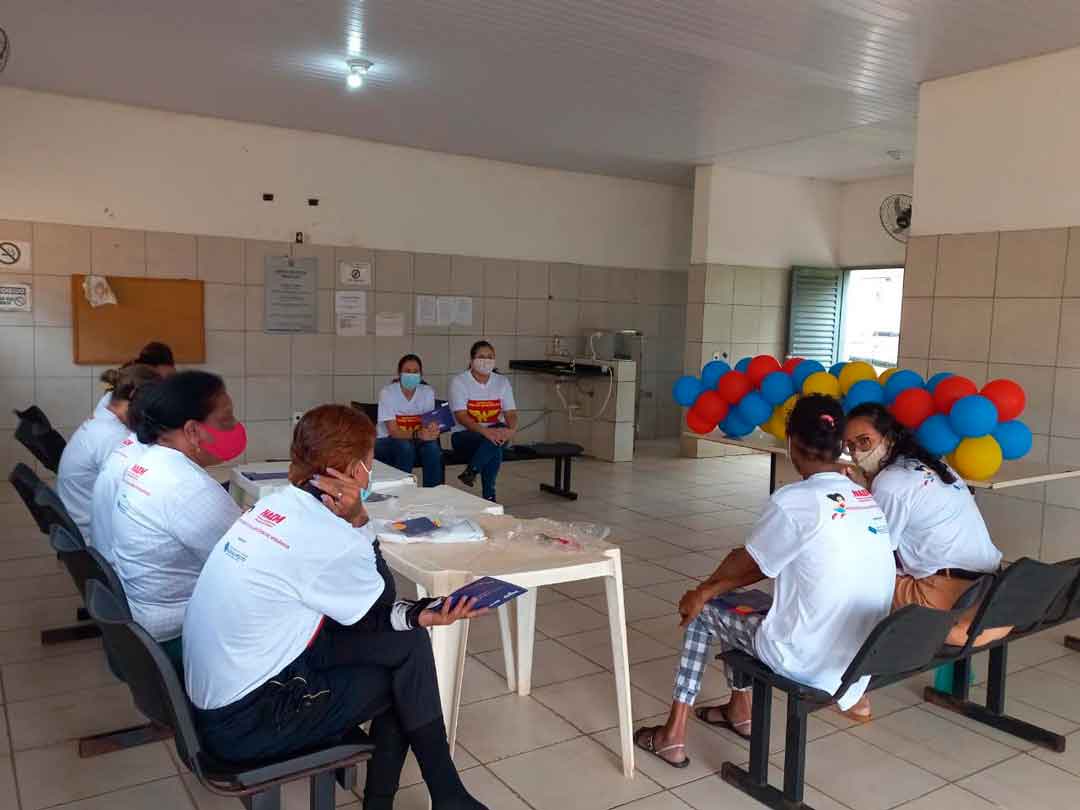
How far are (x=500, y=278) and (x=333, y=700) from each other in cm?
633

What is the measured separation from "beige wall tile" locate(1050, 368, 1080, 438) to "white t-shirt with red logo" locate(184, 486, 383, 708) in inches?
157

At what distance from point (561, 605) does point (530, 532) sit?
59.5 inches

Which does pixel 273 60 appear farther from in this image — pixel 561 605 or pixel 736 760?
pixel 736 760

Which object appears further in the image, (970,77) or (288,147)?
(288,147)

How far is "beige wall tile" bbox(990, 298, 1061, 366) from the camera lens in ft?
14.6

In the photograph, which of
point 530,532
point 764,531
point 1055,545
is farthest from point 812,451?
point 1055,545

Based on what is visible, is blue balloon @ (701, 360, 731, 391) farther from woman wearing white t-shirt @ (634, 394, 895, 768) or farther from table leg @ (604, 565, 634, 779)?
table leg @ (604, 565, 634, 779)

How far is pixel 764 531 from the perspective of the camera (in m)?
2.31

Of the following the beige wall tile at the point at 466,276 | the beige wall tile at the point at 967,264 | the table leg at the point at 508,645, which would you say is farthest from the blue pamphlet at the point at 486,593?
the beige wall tile at the point at 466,276

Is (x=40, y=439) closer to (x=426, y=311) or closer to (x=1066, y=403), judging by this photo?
(x=426, y=311)

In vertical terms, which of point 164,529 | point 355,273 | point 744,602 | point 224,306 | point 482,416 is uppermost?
point 355,273

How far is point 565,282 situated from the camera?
8266 millimetres

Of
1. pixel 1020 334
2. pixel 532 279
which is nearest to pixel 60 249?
pixel 532 279

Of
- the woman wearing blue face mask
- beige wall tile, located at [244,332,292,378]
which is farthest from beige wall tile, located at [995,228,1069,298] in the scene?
beige wall tile, located at [244,332,292,378]
